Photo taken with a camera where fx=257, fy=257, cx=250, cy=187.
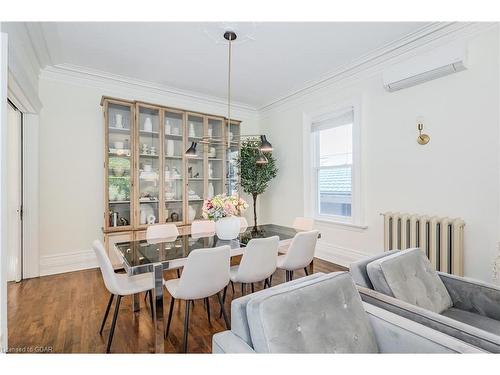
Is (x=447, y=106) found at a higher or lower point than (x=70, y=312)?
higher

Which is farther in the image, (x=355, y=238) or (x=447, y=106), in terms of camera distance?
(x=355, y=238)

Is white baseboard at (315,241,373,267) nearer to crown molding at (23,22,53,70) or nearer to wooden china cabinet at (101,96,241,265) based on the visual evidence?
wooden china cabinet at (101,96,241,265)

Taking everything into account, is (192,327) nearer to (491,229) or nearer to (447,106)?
(491,229)

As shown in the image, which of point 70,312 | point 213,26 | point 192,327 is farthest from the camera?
point 213,26

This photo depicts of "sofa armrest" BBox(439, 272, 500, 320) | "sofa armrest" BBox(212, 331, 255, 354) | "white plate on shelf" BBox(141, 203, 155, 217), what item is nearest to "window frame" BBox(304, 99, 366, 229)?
"sofa armrest" BBox(439, 272, 500, 320)

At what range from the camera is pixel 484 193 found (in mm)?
2494

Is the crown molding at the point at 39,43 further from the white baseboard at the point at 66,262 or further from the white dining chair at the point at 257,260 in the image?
the white dining chair at the point at 257,260

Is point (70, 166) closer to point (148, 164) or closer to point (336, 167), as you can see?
point (148, 164)

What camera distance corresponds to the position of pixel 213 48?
3096mm

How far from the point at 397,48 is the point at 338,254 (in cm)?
284

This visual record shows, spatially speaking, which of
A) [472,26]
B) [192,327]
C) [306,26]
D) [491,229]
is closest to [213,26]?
[306,26]

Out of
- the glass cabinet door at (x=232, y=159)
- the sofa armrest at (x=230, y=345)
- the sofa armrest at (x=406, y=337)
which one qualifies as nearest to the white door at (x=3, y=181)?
the sofa armrest at (x=230, y=345)

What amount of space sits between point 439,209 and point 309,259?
1.56 meters

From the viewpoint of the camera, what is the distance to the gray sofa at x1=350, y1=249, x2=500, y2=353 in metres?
1.52
